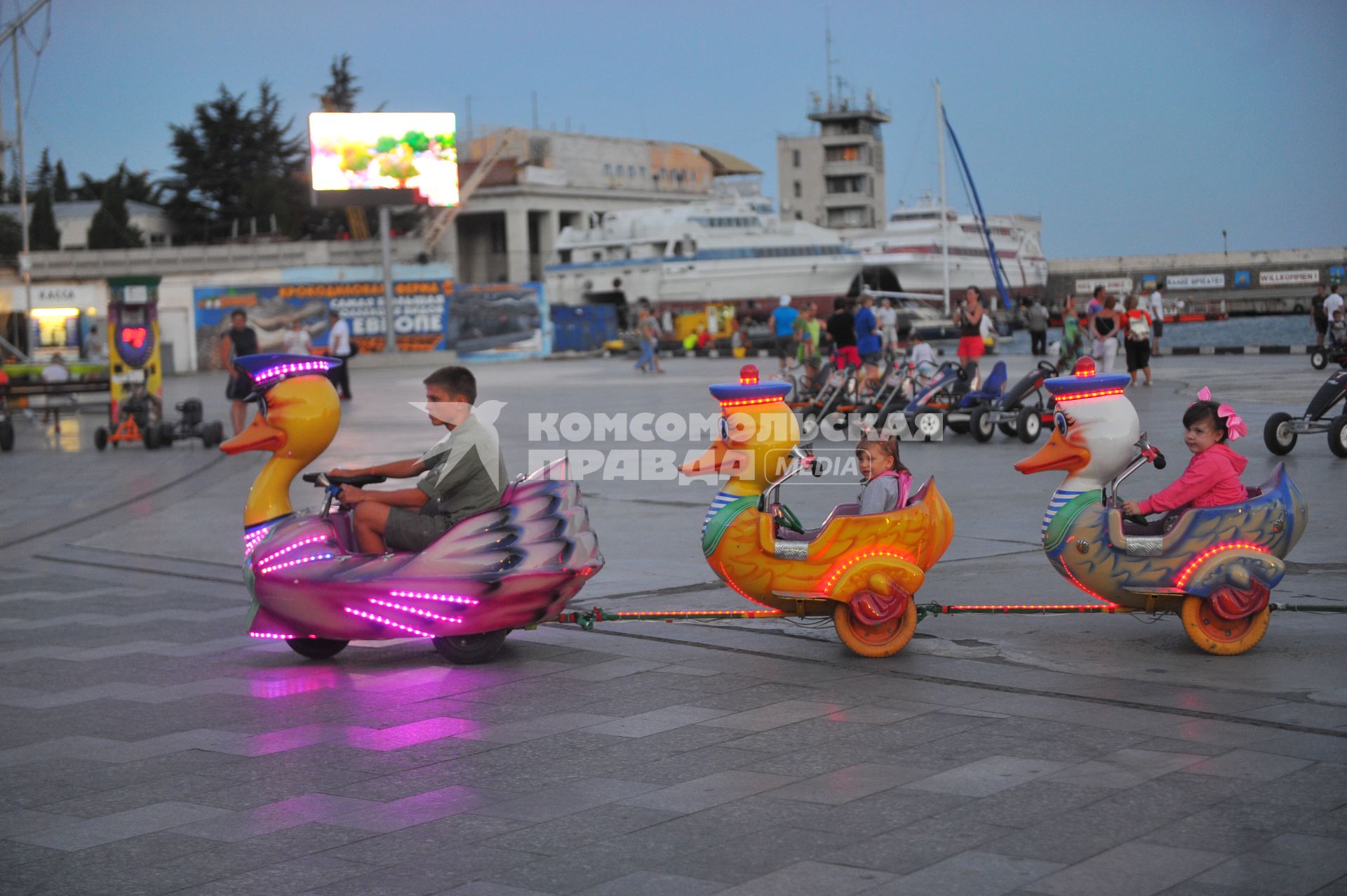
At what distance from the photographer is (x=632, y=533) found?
1030 cm

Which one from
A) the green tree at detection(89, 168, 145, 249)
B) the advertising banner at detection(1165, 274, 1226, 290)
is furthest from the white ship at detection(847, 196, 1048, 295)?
the green tree at detection(89, 168, 145, 249)

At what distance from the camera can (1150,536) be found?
253 inches

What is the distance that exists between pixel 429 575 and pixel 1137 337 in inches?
666

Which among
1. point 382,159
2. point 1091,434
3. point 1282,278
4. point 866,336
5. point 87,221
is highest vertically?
point 87,221

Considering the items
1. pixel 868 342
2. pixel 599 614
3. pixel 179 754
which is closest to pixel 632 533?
pixel 599 614

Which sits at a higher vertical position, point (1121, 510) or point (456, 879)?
point (1121, 510)

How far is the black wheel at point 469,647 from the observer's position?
6539mm

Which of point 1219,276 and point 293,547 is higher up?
point 1219,276

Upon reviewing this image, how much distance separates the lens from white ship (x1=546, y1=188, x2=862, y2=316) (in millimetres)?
68000

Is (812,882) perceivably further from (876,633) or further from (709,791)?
(876,633)

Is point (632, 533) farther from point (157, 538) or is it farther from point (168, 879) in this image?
point (168, 879)

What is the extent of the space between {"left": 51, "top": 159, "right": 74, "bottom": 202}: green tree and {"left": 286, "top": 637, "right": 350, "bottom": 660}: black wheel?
3147 inches

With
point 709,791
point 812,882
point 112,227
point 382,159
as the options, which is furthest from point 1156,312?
point 112,227

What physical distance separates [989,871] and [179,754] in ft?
10.1
